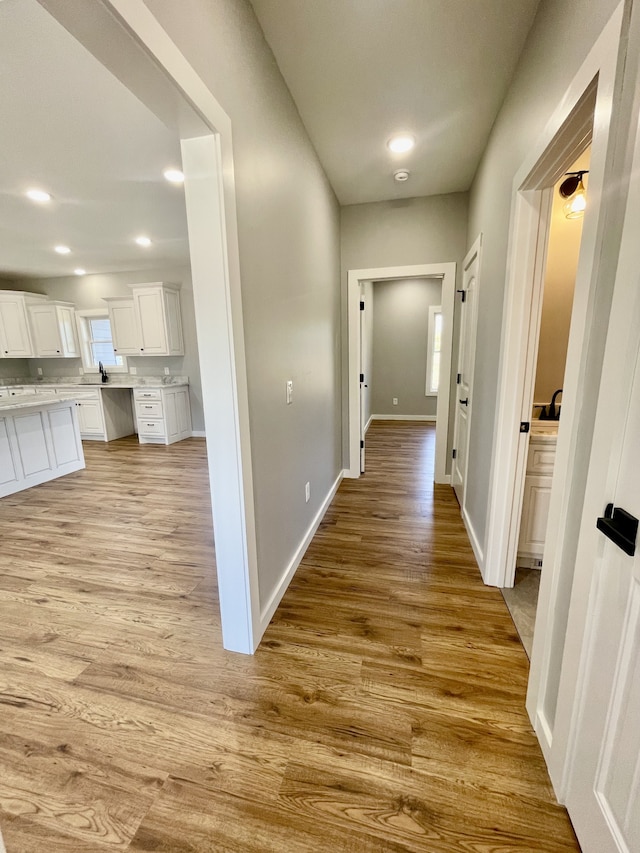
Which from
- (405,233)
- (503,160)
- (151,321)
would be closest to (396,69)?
(503,160)

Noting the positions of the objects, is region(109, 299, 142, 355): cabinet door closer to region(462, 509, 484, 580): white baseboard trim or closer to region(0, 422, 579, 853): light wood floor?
region(0, 422, 579, 853): light wood floor

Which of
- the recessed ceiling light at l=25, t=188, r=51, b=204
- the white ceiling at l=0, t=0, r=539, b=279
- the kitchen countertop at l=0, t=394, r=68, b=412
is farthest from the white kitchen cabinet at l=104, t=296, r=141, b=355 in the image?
the recessed ceiling light at l=25, t=188, r=51, b=204

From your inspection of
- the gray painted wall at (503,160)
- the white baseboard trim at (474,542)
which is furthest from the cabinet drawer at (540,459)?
the white baseboard trim at (474,542)

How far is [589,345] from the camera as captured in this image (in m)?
0.93

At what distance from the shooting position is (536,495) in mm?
1991

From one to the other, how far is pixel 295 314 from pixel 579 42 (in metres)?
1.47

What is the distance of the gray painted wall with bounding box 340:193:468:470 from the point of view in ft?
10.2

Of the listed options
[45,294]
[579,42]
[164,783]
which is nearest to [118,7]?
[579,42]

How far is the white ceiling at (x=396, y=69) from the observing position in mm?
1415

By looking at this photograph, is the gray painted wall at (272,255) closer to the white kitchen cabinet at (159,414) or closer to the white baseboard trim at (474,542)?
the white baseboard trim at (474,542)

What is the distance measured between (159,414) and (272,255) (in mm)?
4458

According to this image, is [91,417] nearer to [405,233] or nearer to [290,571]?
[290,571]

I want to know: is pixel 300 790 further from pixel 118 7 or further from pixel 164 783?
pixel 118 7

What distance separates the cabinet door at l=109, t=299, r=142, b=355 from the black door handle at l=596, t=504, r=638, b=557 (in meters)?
6.24
